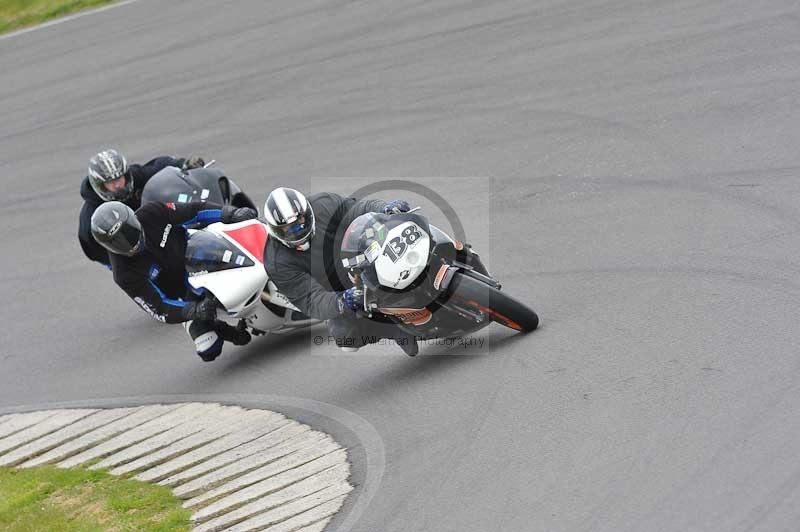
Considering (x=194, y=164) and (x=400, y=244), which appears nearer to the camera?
(x=400, y=244)

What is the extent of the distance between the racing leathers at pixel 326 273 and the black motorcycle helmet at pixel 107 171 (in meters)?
2.39

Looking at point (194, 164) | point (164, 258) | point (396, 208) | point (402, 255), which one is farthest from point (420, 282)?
point (194, 164)

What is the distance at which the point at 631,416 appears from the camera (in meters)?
6.09

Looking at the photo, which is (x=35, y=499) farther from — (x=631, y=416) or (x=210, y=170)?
(x=631, y=416)

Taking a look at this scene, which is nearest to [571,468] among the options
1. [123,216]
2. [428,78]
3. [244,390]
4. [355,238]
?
[355,238]

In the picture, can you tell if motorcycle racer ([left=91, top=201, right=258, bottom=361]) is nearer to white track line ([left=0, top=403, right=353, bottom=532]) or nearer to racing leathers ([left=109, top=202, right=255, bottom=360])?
racing leathers ([left=109, top=202, right=255, bottom=360])

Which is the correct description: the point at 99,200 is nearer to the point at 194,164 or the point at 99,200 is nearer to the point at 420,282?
the point at 194,164

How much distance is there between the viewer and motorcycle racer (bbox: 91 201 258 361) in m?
8.84

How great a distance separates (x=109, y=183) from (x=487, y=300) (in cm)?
418

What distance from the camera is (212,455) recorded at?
25.4 feet

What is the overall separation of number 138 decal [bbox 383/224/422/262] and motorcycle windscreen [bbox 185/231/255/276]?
2.03 metres

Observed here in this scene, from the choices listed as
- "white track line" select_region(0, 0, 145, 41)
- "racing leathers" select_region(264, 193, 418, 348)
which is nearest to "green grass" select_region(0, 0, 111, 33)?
"white track line" select_region(0, 0, 145, 41)

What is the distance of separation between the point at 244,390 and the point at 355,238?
6.64ft

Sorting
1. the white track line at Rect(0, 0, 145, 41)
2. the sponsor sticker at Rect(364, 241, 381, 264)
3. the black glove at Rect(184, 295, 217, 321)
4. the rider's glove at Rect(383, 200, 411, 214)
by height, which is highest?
the white track line at Rect(0, 0, 145, 41)
